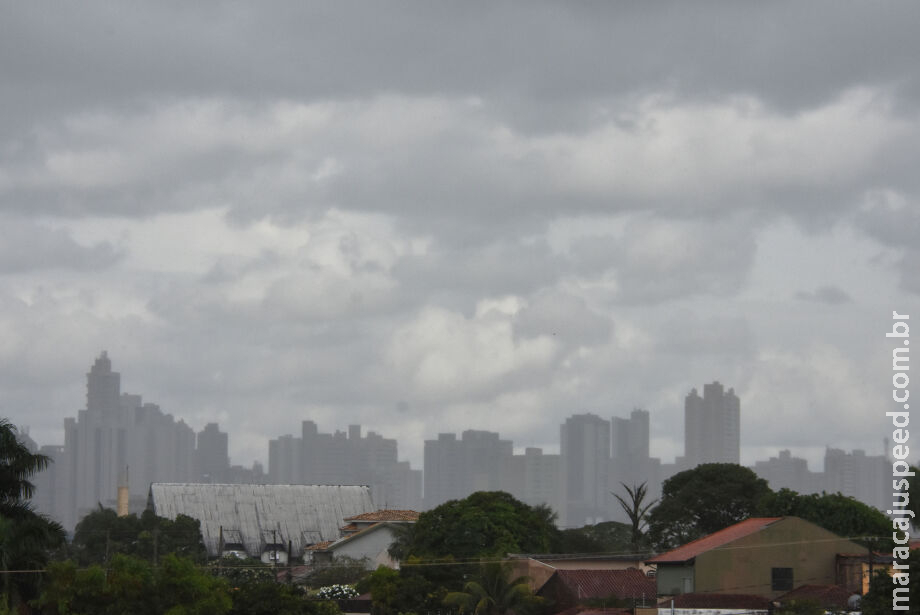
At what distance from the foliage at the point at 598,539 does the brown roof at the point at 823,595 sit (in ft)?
137

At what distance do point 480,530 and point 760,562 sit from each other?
2760 cm

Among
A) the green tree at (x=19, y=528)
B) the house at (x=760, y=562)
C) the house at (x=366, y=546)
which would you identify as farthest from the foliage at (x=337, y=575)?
the green tree at (x=19, y=528)

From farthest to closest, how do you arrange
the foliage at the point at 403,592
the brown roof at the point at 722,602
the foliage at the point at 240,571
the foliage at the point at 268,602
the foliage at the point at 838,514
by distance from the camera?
the foliage at the point at 838,514 < the foliage at the point at 240,571 < the foliage at the point at 403,592 < the brown roof at the point at 722,602 < the foliage at the point at 268,602

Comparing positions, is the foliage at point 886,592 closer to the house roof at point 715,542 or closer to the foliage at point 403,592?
the house roof at point 715,542

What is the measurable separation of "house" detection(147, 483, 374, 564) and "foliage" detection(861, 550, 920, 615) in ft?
322

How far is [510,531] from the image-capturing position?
99.8m

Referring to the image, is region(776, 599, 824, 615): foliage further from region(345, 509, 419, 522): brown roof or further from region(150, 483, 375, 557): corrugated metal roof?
region(150, 483, 375, 557): corrugated metal roof

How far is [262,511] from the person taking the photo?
530ft

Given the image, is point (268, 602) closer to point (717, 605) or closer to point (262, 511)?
point (717, 605)

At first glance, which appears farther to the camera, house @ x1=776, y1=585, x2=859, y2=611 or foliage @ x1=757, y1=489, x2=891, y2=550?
foliage @ x1=757, y1=489, x2=891, y2=550

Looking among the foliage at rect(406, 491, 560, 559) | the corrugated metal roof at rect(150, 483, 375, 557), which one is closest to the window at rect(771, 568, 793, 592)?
the foliage at rect(406, 491, 560, 559)

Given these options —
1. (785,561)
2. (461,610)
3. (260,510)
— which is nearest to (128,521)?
(260,510)

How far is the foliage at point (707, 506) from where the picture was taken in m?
112

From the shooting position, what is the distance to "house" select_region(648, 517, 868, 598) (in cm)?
7356
